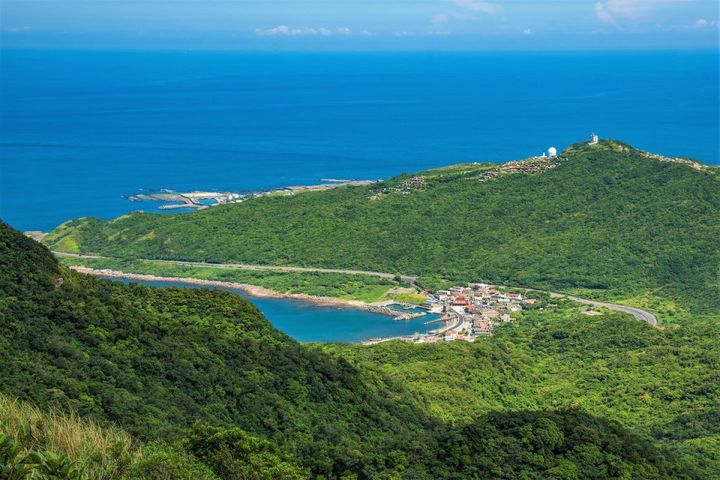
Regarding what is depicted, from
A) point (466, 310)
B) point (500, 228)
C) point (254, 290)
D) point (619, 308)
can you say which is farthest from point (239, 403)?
point (500, 228)

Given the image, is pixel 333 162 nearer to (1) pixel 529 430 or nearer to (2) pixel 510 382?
(2) pixel 510 382

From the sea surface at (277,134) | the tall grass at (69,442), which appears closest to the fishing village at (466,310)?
the tall grass at (69,442)

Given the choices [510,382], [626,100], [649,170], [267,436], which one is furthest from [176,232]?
[626,100]

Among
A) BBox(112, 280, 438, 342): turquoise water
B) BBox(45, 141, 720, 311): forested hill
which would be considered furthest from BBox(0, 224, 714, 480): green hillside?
BBox(45, 141, 720, 311): forested hill

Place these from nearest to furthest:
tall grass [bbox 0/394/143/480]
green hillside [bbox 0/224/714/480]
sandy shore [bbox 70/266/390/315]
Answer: tall grass [bbox 0/394/143/480]
green hillside [bbox 0/224/714/480]
sandy shore [bbox 70/266/390/315]

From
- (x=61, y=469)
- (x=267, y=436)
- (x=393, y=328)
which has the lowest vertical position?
(x=393, y=328)

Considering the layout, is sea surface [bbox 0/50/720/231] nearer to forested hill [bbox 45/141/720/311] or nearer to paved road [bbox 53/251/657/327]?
forested hill [bbox 45/141/720/311]

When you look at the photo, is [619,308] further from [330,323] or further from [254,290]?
[254,290]
